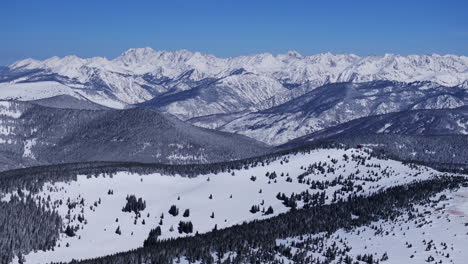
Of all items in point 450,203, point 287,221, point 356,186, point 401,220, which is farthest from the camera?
point 356,186

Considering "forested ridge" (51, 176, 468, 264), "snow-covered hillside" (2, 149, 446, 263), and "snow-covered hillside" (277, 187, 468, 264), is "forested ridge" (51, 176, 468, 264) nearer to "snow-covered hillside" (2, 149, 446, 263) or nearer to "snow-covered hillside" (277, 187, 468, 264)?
"snow-covered hillside" (277, 187, 468, 264)

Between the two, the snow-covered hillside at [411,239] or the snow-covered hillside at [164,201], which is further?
the snow-covered hillside at [164,201]

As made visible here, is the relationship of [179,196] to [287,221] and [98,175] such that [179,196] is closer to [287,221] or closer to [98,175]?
[98,175]

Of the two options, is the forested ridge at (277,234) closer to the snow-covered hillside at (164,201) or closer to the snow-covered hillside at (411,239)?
the snow-covered hillside at (411,239)

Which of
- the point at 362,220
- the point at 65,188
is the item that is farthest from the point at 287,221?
the point at 65,188

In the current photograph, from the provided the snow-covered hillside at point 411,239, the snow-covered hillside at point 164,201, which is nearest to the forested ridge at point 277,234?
the snow-covered hillside at point 411,239

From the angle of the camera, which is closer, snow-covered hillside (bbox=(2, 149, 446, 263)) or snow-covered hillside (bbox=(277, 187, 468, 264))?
snow-covered hillside (bbox=(277, 187, 468, 264))

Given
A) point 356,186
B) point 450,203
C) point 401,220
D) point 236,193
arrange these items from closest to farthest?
point 401,220 < point 450,203 < point 356,186 < point 236,193

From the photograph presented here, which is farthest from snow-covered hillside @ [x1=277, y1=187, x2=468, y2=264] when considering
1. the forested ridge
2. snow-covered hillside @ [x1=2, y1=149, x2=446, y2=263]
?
snow-covered hillside @ [x1=2, y1=149, x2=446, y2=263]

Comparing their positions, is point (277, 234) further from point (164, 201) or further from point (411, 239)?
point (164, 201)
